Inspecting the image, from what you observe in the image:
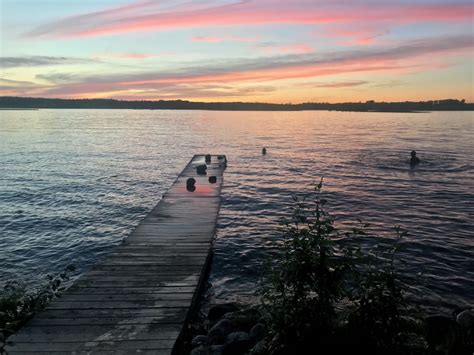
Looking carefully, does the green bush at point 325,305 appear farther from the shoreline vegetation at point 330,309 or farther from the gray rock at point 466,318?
the gray rock at point 466,318

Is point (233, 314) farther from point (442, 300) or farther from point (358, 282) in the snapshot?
point (442, 300)

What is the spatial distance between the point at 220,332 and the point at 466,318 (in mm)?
6782

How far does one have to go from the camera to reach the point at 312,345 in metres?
6.92

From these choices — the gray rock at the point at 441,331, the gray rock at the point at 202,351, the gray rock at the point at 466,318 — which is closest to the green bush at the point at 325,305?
the gray rock at the point at 202,351

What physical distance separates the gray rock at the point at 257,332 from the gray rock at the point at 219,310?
2.27m

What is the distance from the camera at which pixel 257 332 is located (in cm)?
931

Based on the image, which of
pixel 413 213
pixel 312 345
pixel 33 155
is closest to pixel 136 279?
pixel 312 345

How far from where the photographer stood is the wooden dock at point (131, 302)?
8219mm

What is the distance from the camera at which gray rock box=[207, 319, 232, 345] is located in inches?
385

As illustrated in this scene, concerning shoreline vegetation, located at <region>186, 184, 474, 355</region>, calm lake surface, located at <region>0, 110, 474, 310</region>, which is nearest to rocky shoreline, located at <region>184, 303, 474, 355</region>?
shoreline vegetation, located at <region>186, 184, 474, 355</region>

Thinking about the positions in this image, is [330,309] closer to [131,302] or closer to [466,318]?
[131,302]

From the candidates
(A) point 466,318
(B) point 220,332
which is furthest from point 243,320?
(A) point 466,318

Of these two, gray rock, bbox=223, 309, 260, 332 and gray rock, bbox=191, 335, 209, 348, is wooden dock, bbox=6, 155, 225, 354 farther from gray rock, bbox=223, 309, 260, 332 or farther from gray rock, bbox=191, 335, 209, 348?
gray rock, bbox=223, 309, 260, 332

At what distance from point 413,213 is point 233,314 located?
16684mm
